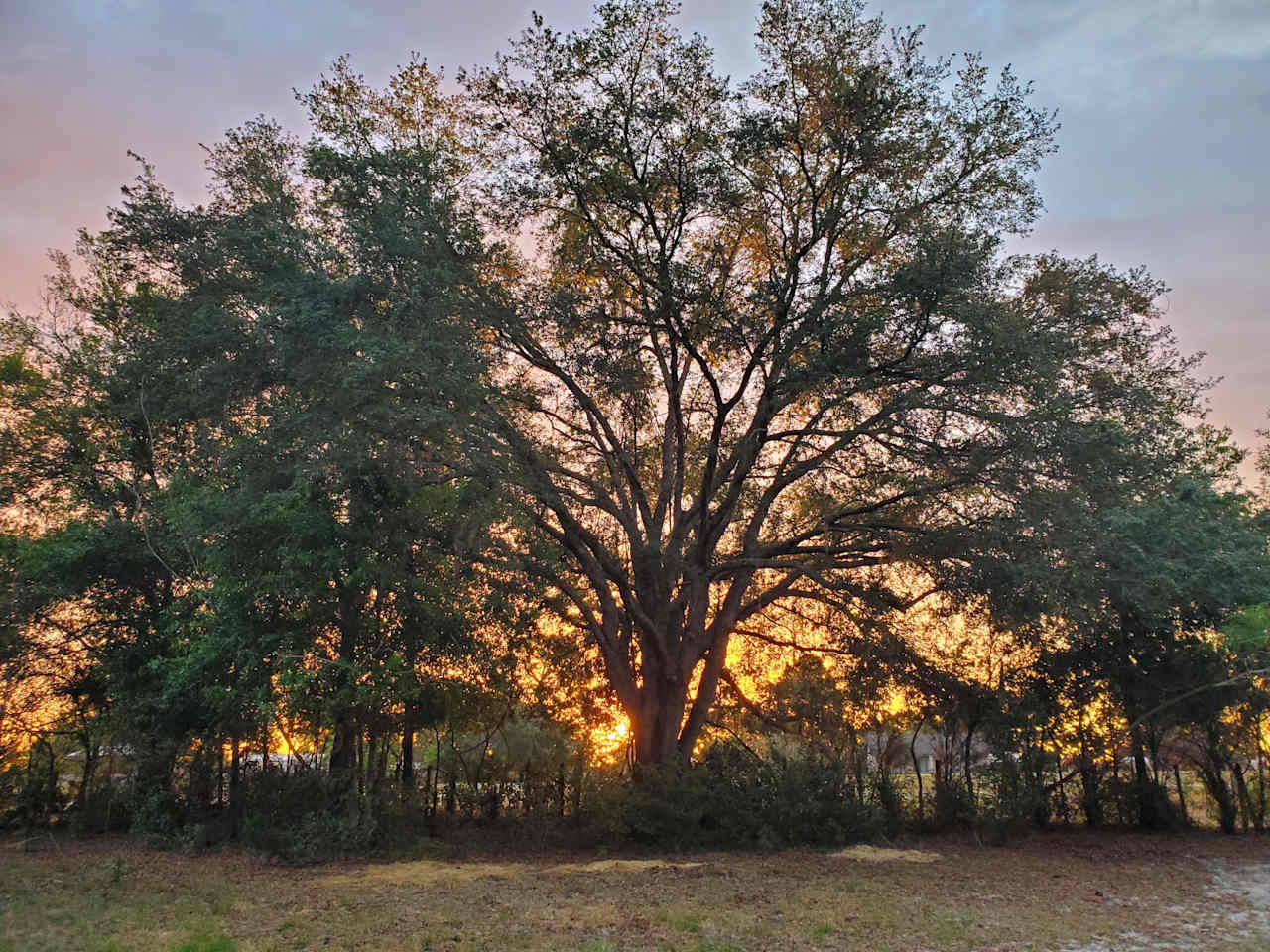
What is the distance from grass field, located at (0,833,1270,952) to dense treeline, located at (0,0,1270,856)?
1350 millimetres

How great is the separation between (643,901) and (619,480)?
6.28 meters

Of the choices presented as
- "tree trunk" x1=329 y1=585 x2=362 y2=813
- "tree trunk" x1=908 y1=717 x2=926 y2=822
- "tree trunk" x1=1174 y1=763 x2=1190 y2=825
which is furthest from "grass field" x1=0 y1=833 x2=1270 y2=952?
"tree trunk" x1=1174 y1=763 x2=1190 y2=825

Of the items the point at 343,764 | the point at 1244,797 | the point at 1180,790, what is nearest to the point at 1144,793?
the point at 1180,790

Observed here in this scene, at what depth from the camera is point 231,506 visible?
996 cm

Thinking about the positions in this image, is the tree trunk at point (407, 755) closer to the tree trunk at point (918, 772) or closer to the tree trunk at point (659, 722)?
the tree trunk at point (659, 722)

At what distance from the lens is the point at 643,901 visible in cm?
812

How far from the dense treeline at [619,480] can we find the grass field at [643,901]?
53.1 inches

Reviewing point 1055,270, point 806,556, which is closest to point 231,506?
point 806,556

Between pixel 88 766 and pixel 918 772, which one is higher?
pixel 88 766

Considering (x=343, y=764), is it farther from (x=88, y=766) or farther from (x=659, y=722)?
(x=88, y=766)

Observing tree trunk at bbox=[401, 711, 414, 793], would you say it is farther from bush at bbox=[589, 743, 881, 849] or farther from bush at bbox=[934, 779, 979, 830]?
bush at bbox=[934, 779, 979, 830]

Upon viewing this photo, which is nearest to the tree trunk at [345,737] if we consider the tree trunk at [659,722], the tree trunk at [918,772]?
the tree trunk at [659,722]

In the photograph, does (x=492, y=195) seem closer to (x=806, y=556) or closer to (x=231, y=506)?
(x=231, y=506)

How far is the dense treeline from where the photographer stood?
1007cm
